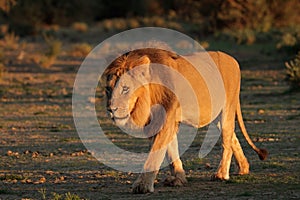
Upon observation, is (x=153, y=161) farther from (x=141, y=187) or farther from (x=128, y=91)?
(x=128, y=91)

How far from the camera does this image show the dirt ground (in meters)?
10.0

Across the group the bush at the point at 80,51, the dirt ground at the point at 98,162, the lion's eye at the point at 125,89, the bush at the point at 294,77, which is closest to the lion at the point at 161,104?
the lion's eye at the point at 125,89

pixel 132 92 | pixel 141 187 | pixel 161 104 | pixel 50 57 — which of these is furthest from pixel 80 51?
pixel 132 92

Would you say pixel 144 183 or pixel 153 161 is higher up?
pixel 153 161

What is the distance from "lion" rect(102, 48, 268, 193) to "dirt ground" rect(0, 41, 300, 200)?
0.25 m

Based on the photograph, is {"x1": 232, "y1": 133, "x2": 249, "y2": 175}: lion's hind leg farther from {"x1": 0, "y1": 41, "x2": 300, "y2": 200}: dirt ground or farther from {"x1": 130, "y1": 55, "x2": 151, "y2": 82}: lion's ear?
{"x1": 130, "y1": 55, "x2": 151, "y2": 82}: lion's ear

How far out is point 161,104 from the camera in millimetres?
9727

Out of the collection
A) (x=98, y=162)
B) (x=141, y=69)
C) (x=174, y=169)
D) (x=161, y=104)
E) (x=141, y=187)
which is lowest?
(x=98, y=162)

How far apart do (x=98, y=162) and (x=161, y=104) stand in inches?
126

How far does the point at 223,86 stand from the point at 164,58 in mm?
1214

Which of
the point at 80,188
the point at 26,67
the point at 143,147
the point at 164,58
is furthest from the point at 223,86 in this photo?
the point at 26,67

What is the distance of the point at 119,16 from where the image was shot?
66250mm

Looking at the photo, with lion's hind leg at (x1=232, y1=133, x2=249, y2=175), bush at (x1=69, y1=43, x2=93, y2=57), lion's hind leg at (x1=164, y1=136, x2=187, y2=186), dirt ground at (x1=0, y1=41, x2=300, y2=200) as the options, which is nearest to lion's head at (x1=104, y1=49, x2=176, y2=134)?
lion's hind leg at (x1=164, y1=136, x2=187, y2=186)

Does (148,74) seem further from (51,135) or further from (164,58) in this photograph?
(51,135)
